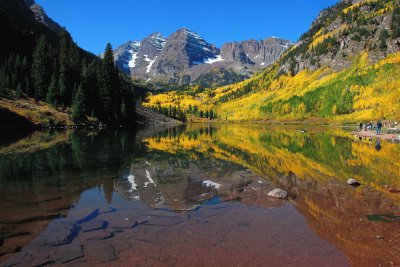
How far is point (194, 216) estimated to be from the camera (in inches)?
659

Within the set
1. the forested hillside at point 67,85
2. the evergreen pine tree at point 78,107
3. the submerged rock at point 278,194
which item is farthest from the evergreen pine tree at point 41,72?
the submerged rock at point 278,194

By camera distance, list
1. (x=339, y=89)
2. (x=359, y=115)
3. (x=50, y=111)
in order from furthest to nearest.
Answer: (x=339, y=89), (x=359, y=115), (x=50, y=111)

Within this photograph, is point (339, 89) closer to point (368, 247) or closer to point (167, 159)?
point (167, 159)

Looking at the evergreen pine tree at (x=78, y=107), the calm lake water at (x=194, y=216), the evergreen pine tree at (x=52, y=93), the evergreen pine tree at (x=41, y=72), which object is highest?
the evergreen pine tree at (x=41, y=72)

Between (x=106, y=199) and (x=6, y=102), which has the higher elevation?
(x=6, y=102)

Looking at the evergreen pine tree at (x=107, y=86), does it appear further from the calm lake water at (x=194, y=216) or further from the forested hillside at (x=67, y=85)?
the calm lake water at (x=194, y=216)

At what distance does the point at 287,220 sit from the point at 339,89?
17737 cm

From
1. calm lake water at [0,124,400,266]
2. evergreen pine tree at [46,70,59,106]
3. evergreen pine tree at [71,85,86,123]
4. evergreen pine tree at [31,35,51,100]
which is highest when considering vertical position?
evergreen pine tree at [31,35,51,100]

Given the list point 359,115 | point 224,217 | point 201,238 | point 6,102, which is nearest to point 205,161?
point 224,217

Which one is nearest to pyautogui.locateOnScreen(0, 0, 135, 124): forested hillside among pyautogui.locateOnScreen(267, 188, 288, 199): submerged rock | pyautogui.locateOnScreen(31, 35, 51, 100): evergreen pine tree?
pyautogui.locateOnScreen(31, 35, 51, 100): evergreen pine tree

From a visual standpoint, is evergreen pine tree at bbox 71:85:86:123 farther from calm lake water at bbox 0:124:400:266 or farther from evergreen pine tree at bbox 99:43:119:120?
calm lake water at bbox 0:124:400:266

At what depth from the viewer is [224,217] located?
16688mm

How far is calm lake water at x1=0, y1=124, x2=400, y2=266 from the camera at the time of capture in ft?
39.8

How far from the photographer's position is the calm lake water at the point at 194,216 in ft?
39.8
